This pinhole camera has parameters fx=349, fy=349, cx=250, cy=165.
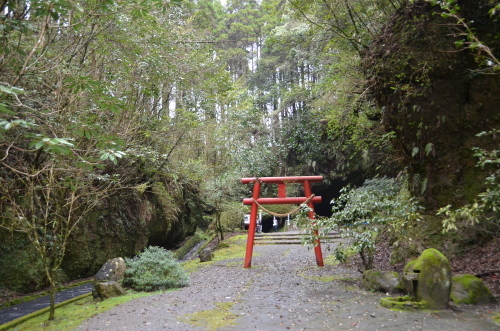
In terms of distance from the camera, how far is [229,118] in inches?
713

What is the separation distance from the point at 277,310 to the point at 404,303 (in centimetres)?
169

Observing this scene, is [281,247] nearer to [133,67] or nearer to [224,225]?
[224,225]

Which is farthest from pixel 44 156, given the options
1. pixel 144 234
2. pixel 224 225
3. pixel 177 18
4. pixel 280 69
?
pixel 280 69

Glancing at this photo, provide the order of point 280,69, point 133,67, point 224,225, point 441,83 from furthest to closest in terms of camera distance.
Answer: point 280,69, point 224,225, point 133,67, point 441,83

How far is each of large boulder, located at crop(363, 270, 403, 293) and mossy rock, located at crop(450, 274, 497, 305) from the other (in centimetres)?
78

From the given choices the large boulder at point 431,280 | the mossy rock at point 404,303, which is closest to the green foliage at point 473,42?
the large boulder at point 431,280

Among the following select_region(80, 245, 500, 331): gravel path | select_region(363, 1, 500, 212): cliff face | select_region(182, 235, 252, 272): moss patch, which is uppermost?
select_region(363, 1, 500, 212): cliff face

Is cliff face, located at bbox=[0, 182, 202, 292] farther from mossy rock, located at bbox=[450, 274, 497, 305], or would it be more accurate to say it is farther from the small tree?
mossy rock, located at bbox=[450, 274, 497, 305]

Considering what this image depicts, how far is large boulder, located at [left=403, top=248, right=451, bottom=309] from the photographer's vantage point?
450 centimetres

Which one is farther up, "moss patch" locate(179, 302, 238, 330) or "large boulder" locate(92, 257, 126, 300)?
"large boulder" locate(92, 257, 126, 300)

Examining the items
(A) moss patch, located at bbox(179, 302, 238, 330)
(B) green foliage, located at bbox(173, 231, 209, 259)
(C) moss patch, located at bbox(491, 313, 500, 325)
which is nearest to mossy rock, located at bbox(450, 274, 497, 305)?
(C) moss patch, located at bbox(491, 313, 500, 325)

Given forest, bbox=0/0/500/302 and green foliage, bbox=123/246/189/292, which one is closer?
forest, bbox=0/0/500/302

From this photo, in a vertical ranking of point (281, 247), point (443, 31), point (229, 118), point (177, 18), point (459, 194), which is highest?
point (177, 18)

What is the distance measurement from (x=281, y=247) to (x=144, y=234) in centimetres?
564
